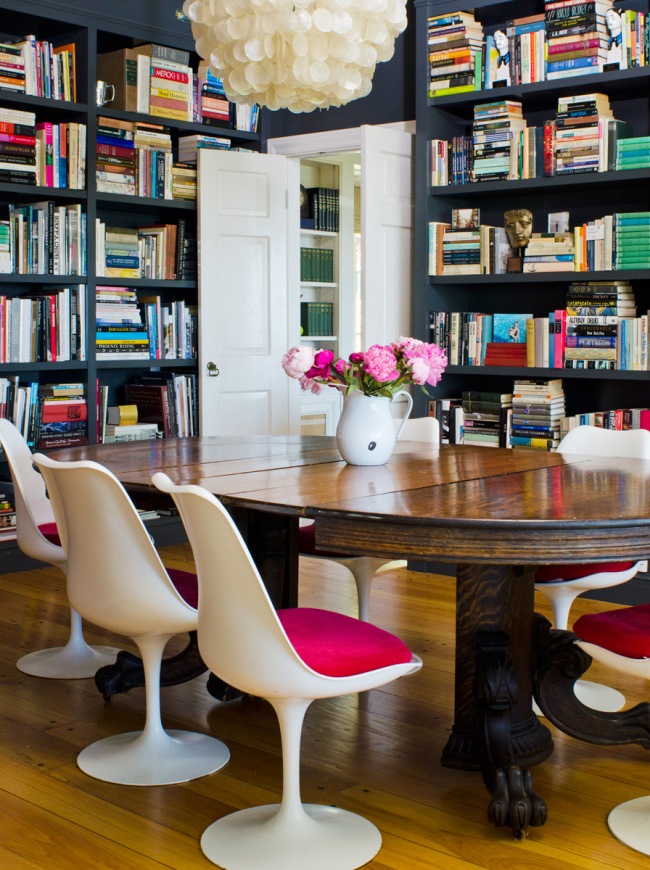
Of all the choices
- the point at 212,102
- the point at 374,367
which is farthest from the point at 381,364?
the point at 212,102

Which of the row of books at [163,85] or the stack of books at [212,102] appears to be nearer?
the row of books at [163,85]

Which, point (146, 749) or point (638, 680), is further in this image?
point (638, 680)

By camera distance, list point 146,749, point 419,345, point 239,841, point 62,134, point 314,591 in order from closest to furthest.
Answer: point 239,841
point 146,749
point 419,345
point 314,591
point 62,134

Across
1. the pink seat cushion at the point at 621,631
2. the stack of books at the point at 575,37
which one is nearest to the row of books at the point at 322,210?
the stack of books at the point at 575,37

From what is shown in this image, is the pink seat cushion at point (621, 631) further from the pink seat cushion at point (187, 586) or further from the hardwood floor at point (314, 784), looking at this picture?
Result: the pink seat cushion at point (187, 586)

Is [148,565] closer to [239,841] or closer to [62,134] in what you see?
[239,841]

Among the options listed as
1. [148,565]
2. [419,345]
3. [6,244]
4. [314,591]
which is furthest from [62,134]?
[148,565]

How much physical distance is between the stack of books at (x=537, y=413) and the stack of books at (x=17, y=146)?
2.52 m

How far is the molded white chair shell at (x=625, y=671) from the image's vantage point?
2377mm

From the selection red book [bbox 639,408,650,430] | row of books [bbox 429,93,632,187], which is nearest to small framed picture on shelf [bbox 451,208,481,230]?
row of books [bbox 429,93,632,187]

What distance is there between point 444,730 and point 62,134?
11.6ft

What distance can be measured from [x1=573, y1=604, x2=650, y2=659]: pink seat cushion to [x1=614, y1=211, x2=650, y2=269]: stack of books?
7.77ft

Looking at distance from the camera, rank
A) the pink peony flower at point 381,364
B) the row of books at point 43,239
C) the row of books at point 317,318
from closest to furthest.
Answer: the pink peony flower at point 381,364 < the row of books at point 43,239 < the row of books at point 317,318

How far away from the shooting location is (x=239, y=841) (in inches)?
94.7
